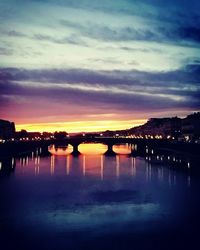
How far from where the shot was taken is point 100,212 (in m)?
33.1

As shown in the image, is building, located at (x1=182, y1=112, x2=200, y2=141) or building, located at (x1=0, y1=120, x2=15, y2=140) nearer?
building, located at (x1=182, y1=112, x2=200, y2=141)

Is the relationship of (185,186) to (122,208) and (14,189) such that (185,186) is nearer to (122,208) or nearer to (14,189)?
(122,208)

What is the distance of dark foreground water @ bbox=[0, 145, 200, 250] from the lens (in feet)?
83.1

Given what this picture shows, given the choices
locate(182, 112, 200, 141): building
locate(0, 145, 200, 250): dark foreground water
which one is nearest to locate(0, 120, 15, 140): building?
locate(182, 112, 200, 141): building

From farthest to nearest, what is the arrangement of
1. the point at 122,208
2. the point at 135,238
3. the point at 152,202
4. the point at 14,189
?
1. the point at 14,189
2. the point at 152,202
3. the point at 122,208
4. the point at 135,238

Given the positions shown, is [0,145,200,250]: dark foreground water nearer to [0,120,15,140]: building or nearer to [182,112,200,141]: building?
[182,112,200,141]: building

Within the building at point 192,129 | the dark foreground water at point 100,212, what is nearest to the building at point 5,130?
the building at point 192,129

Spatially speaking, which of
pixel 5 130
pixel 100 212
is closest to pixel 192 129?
pixel 5 130

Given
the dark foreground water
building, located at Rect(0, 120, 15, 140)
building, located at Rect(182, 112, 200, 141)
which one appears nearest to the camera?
the dark foreground water

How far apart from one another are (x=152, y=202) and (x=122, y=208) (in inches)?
159

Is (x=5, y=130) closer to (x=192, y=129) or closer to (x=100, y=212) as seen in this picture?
(x=192, y=129)

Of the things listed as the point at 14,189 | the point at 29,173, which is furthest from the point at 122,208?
the point at 29,173

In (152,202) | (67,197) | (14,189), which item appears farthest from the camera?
(14,189)

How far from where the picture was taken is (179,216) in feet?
104
